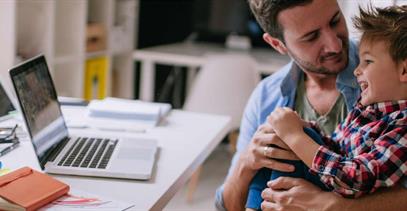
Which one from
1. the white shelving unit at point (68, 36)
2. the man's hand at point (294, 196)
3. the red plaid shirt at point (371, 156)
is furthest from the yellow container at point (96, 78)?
the red plaid shirt at point (371, 156)

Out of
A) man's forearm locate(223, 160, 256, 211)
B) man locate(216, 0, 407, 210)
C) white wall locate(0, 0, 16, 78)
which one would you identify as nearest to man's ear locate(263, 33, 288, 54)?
man locate(216, 0, 407, 210)

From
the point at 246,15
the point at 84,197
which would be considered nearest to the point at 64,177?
the point at 84,197

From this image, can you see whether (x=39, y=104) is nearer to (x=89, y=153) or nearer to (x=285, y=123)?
(x=89, y=153)

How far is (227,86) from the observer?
3.28 m

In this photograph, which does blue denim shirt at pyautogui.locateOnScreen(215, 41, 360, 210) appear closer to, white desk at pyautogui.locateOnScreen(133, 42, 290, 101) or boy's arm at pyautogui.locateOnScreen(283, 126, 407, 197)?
boy's arm at pyautogui.locateOnScreen(283, 126, 407, 197)

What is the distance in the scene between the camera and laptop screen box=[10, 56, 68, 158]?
1387 mm

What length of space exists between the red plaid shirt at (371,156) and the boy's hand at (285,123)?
0.36ft

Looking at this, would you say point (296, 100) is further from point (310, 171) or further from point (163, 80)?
point (163, 80)

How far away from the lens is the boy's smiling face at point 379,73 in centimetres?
125

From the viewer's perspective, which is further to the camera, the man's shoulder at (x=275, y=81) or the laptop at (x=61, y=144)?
the man's shoulder at (x=275, y=81)

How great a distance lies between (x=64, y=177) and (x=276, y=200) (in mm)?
514

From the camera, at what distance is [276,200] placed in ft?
4.44

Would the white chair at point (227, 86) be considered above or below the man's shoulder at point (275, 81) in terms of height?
below

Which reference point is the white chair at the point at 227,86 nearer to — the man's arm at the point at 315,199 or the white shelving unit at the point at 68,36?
the white shelving unit at the point at 68,36
